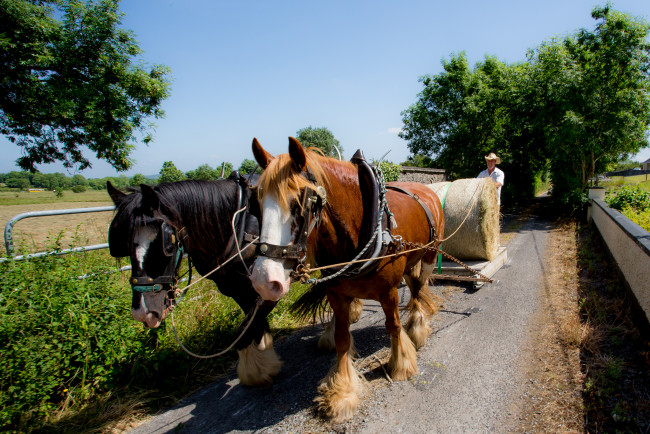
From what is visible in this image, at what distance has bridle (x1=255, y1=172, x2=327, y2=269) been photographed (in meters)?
1.60

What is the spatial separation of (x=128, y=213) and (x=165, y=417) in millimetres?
1697

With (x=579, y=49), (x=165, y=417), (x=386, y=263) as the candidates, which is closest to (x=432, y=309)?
(x=386, y=263)

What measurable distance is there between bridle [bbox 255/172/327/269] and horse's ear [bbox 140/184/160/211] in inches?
37.8

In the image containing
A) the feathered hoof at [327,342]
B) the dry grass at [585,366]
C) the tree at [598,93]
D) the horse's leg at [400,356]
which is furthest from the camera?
the tree at [598,93]

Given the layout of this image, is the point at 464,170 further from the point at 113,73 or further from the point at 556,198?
the point at 113,73

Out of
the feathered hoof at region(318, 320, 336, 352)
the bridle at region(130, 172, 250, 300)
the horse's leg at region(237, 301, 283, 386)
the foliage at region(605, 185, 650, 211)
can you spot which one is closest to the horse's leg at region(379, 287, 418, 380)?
the feathered hoof at region(318, 320, 336, 352)

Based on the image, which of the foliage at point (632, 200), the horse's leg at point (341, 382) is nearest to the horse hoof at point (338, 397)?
the horse's leg at point (341, 382)

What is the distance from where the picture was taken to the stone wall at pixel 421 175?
39.2 feet

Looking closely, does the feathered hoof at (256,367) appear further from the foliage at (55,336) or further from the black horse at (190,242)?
the foliage at (55,336)

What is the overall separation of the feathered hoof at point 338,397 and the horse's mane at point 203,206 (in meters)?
1.38

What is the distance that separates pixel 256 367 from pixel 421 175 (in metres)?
11.2

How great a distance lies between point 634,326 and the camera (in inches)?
121

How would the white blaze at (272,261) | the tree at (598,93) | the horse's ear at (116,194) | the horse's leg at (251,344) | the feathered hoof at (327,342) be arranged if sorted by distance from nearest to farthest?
the white blaze at (272,261) → the horse's ear at (116,194) → the horse's leg at (251,344) → the feathered hoof at (327,342) → the tree at (598,93)

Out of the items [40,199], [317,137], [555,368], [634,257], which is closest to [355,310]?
[555,368]
